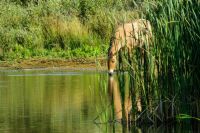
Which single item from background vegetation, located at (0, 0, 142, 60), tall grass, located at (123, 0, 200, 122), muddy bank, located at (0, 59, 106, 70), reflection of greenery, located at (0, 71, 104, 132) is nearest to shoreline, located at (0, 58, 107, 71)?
muddy bank, located at (0, 59, 106, 70)

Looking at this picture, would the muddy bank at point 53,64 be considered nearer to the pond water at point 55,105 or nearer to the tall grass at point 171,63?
the pond water at point 55,105

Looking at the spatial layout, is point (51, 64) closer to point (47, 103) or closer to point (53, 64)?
point (53, 64)

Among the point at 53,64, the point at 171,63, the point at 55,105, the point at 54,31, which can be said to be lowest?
the point at 55,105

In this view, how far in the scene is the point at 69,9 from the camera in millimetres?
31219

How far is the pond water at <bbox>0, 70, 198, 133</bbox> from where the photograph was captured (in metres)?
10.4

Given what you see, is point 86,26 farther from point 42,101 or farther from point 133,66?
point 133,66

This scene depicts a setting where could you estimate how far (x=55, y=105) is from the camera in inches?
527

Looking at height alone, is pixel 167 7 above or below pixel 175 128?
above

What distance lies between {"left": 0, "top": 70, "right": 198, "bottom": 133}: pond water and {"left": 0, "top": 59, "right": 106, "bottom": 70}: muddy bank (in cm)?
274

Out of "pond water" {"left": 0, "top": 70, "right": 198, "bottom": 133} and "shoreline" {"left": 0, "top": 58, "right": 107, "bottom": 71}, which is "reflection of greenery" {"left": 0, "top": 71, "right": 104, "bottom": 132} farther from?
"shoreline" {"left": 0, "top": 58, "right": 107, "bottom": 71}

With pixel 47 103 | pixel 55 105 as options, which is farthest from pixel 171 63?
pixel 47 103

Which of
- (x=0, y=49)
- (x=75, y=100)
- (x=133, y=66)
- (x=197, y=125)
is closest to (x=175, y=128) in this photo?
(x=197, y=125)

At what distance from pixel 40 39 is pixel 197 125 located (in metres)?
16.4

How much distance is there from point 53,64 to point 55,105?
10533mm
